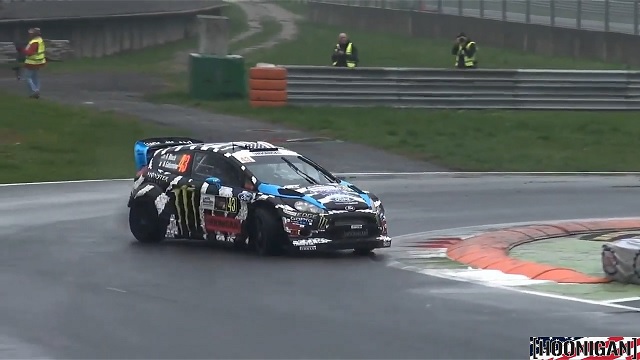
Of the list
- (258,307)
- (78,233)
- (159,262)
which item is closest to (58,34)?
(78,233)

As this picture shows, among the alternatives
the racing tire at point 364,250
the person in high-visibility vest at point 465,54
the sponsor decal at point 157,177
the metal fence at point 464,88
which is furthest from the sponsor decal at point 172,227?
the person in high-visibility vest at point 465,54

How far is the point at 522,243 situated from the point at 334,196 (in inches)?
105

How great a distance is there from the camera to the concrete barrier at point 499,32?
156 feet

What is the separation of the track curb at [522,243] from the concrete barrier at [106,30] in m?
26.7

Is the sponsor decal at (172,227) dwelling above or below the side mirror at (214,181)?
below

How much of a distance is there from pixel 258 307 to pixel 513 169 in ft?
52.0

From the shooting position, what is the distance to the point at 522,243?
56.7 feet

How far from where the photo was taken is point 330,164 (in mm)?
27000

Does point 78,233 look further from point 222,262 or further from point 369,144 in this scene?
point 369,144

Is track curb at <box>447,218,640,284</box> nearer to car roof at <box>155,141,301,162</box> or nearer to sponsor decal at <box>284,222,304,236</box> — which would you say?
sponsor decal at <box>284,222,304,236</box>

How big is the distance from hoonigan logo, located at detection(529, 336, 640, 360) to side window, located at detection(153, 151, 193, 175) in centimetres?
799

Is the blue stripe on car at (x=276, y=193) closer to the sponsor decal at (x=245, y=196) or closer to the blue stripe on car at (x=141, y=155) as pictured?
the sponsor decal at (x=245, y=196)

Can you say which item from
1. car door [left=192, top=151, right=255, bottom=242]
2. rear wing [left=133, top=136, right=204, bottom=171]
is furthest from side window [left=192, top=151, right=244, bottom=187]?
rear wing [left=133, top=136, right=204, bottom=171]

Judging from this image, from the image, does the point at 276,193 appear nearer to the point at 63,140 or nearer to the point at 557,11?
the point at 63,140
